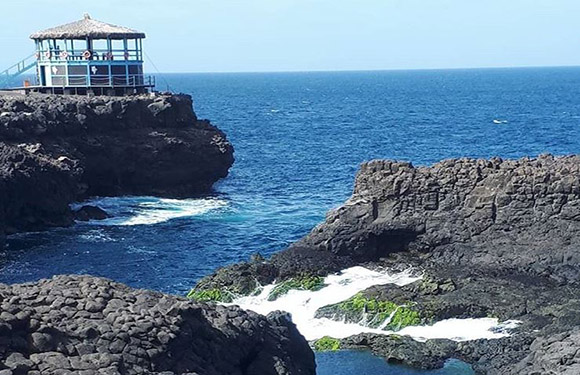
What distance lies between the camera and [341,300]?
151 feet

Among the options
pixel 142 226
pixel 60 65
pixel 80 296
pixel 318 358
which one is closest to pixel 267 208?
pixel 142 226

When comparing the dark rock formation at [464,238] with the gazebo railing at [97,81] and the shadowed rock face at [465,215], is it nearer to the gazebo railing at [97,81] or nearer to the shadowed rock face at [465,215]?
the shadowed rock face at [465,215]

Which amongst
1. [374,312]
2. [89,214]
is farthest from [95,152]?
[374,312]

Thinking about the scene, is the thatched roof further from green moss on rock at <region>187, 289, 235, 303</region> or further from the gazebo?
green moss on rock at <region>187, 289, 235, 303</region>

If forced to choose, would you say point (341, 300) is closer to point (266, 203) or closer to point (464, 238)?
point (464, 238)

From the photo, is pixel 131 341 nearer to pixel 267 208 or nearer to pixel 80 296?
pixel 80 296

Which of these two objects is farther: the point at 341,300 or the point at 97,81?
the point at 97,81

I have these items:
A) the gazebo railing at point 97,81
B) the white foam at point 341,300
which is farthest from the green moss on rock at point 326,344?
the gazebo railing at point 97,81

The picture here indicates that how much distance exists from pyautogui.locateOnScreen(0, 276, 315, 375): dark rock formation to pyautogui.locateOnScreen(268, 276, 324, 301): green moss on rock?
16927 millimetres

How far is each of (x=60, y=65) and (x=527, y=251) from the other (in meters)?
51.4

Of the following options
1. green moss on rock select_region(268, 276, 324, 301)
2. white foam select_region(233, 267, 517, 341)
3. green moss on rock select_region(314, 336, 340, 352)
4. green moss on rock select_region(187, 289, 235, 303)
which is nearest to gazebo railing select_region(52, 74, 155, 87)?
green moss on rock select_region(187, 289, 235, 303)

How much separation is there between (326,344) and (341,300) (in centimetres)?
586

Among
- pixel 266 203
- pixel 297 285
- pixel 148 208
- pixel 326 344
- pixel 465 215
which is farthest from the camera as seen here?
pixel 266 203

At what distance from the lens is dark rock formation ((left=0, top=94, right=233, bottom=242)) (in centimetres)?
6488
